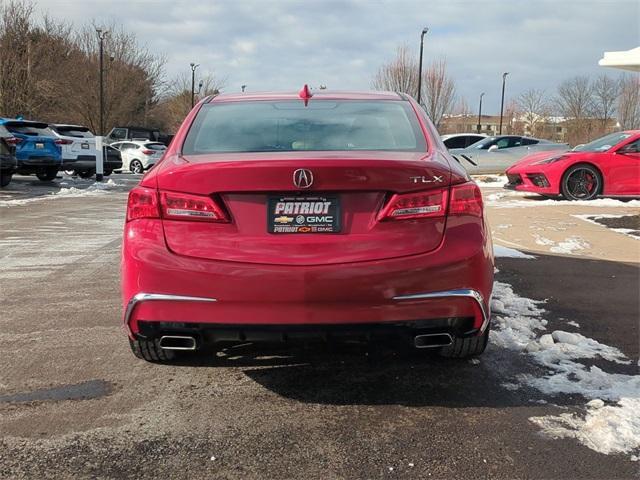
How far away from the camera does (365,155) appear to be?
2.98 metres

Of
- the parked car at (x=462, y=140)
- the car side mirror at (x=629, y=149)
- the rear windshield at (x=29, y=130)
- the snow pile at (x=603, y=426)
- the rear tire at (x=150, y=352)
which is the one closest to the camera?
the snow pile at (x=603, y=426)

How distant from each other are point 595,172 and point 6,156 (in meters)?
13.5

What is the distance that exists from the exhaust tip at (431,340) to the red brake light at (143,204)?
4.57ft

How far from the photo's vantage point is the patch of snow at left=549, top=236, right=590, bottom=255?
7.26 meters

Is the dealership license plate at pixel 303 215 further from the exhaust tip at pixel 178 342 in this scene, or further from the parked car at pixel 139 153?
the parked car at pixel 139 153

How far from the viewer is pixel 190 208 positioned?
2842mm

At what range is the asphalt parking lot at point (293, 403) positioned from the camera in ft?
8.39

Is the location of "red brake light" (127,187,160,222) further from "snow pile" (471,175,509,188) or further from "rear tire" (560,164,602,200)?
"snow pile" (471,175,509,188)

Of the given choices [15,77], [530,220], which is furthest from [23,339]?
[15,77]

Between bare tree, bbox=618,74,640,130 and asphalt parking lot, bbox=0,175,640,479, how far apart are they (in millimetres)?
46415

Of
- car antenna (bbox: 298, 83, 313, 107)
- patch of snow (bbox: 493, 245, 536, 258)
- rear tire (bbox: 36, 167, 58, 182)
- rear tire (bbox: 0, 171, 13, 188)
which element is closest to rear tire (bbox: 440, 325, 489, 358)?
car antenna (bbox: 298, 83, 313, 107)

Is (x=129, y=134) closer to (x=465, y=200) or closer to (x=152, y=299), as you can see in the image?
(x=152, y=299)

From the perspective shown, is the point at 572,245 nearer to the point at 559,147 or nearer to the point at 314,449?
the point at 314,449

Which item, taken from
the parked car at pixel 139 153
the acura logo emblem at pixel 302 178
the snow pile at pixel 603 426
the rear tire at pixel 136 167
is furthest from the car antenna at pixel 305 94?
the rear tire at pixel 136 167
